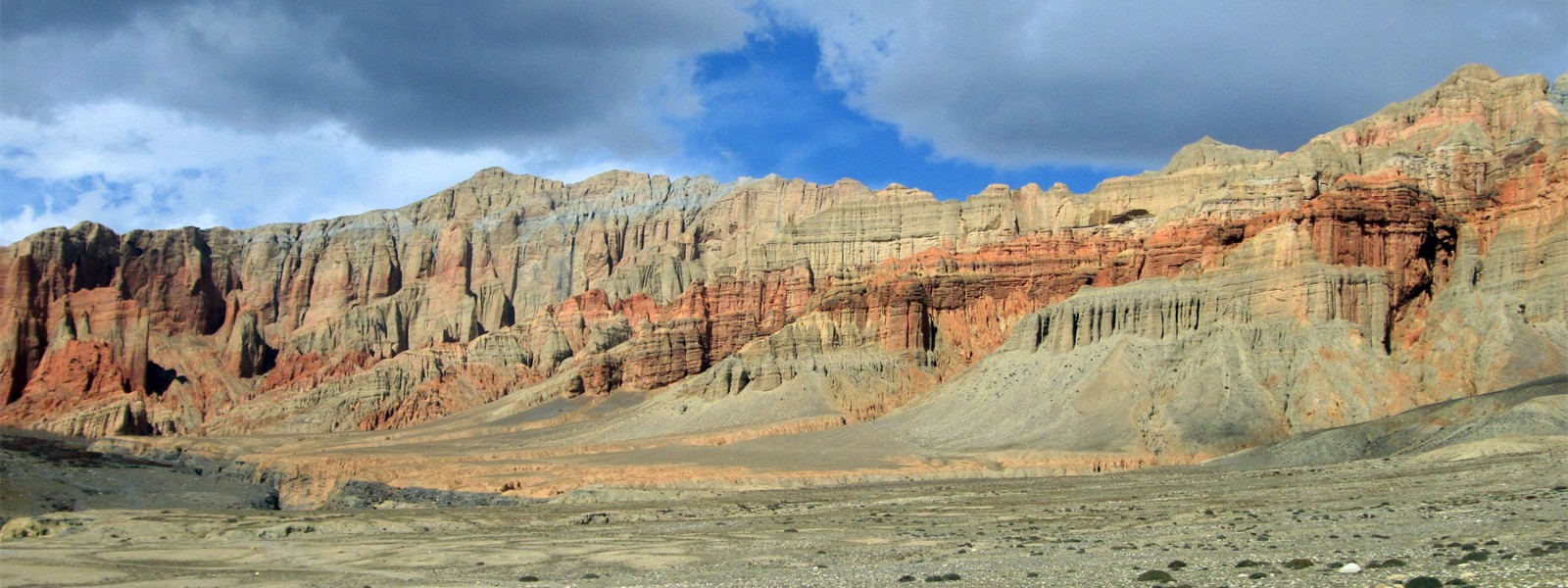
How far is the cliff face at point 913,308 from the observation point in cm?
8550

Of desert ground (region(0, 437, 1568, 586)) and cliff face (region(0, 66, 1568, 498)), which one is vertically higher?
cliff face (region(0, 66, 1568, 498))

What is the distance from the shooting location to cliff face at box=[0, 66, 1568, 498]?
281ft

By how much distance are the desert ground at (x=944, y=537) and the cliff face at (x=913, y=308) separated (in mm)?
26018

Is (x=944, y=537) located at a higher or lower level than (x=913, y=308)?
lower

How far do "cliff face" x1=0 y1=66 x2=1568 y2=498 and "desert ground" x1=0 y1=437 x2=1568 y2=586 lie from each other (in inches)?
1024

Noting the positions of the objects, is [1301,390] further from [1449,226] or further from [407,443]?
[407,443]

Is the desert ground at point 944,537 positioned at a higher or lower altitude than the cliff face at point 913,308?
lower

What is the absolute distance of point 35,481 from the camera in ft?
295

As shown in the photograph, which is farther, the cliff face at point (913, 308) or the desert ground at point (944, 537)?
the cliff face at point (913, 308)

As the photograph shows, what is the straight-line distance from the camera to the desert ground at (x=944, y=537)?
30672mm

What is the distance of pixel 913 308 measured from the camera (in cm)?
11750

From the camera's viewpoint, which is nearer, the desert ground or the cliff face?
the desert ground

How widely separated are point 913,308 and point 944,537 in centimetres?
7531

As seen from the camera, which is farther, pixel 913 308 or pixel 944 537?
pixel 913 308
